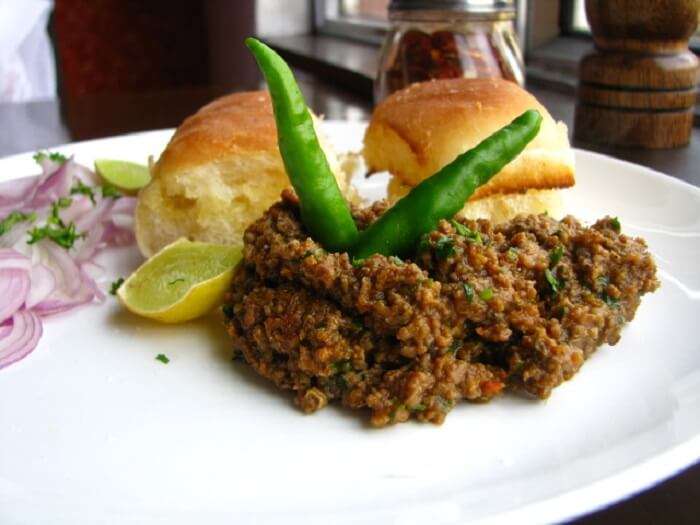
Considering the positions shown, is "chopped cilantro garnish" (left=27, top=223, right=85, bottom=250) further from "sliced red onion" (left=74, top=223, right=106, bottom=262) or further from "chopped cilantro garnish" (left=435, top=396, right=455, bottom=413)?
"chopped cilantro garnish" (left=435, top=396, right=455, bottom=413)

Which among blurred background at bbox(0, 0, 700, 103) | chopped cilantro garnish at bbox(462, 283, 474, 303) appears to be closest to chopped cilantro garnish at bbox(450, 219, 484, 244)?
chopped cilantro garnish at bbox(462, 283, 474, 303)

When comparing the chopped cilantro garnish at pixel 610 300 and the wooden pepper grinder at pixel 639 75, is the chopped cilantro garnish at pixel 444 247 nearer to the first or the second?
the chopped cilantro garnish at pixel 610 300

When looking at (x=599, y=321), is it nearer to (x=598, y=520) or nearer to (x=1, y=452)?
(x=598, y=520)

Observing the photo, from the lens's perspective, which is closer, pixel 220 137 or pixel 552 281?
pixel 552 281

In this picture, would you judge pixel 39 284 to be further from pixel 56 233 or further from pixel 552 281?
pixel 552 281

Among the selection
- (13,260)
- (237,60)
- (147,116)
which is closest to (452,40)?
(13,260)

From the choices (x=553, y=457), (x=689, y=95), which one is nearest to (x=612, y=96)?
(x=689, y=95)

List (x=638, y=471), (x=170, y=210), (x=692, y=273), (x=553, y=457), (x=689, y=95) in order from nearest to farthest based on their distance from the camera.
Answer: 1. (x=638, y=471)
2. (x=553, y=457)
3. (x=692, y=273)
4. (x=170, y=210)
5. (x=689, y=95)
